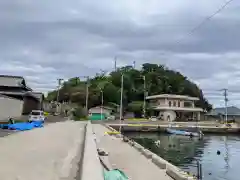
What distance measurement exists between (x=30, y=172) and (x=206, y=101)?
9308 cm

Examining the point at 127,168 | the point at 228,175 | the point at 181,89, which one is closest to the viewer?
the point at 127,168

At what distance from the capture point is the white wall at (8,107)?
3867 cm

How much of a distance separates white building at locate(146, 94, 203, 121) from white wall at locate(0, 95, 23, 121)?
40.4 m

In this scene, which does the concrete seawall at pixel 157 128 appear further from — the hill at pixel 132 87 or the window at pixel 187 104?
the window at pixel 187 104

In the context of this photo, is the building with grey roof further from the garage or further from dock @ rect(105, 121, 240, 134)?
dock @ rect(105, 121, 240, 134)

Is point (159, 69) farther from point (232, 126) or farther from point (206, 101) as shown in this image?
point (232, 126)

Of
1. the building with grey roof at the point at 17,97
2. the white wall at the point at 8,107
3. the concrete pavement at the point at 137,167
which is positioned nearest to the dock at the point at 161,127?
the building with grey roof at the point at 17,97

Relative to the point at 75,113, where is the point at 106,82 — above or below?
above

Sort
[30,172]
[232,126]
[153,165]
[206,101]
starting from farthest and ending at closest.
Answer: [206,101]
[232,126]
[153,165]
[30,172]

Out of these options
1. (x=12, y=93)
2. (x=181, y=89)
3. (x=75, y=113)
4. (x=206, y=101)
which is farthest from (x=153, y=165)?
(x=206, y=101)

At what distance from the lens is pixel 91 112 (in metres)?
80.1

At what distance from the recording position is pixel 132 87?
85.4m

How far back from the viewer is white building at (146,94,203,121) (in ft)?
260

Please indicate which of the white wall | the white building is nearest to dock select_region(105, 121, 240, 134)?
the white building
